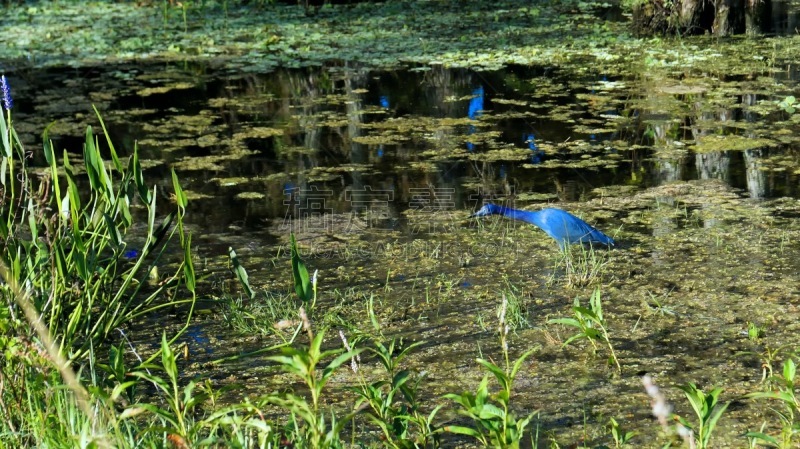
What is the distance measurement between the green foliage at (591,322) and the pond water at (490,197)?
55 mm

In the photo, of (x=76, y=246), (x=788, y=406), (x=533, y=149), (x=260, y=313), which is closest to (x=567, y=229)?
(x=260, y=313)

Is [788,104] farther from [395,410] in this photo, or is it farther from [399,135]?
[395,410]

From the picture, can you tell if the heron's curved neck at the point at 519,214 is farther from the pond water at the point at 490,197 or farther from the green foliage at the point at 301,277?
the green foliage at the point at 301,277

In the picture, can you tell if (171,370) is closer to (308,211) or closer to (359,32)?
(308,211)

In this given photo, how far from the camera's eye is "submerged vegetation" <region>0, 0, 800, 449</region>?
235 cm

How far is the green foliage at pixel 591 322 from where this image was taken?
2.68 m

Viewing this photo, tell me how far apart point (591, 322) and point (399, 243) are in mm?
1352

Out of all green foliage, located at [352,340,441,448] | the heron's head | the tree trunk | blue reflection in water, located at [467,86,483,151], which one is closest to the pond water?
blue reflection in water, located at [467,86,483,151]

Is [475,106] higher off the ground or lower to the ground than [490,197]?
higher

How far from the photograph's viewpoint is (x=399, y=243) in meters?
4.30

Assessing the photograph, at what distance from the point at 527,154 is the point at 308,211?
139cm

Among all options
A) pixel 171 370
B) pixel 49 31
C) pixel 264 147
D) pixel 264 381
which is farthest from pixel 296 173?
pixel 49 31

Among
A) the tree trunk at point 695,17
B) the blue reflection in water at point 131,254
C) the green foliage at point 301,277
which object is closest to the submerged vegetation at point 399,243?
the green foliage at point 301,277

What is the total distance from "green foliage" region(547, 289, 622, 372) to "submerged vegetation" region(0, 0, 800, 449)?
0.02 metres
